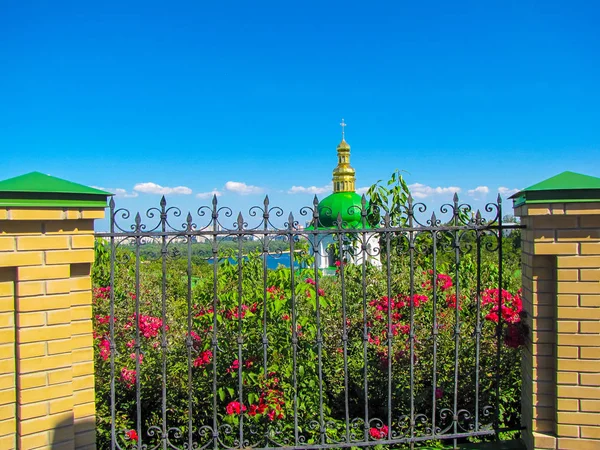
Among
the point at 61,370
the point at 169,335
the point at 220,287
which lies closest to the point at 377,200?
the point at 220,287

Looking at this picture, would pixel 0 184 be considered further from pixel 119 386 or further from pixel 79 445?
pixel 119 386

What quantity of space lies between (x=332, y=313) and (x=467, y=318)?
1.39 meters

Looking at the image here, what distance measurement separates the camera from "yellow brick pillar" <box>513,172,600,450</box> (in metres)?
2.87

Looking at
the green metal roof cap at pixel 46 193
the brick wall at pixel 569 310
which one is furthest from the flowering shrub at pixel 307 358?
the green metal roof cap at pixel 46 193

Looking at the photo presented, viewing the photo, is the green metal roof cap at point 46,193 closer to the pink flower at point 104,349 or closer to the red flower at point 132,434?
the red flower at point 132,434

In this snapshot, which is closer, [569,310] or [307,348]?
[569,310]

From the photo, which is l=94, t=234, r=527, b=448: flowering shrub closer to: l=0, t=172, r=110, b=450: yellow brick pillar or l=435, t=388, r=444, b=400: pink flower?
l=435, t=388, r=444, b=400: pink flower

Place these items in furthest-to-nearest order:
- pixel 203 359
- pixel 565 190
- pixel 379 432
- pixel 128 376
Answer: pixel 128 376, pixel 203 359, pixel 379 432, pixel 565 190

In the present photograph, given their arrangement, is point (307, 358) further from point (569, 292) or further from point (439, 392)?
point (569, 292)

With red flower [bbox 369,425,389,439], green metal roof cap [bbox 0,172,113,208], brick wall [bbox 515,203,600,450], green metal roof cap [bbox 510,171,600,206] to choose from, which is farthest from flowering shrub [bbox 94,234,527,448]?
green metal roof cap [bbox 0,172,113,208]

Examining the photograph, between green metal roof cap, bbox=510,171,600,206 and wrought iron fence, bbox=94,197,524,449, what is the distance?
413mm

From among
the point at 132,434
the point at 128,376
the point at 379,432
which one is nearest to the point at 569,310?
the point at 379,432

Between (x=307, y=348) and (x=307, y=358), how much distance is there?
3.3 inches

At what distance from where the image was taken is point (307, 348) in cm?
381
